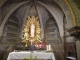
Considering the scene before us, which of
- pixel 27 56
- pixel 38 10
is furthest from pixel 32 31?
pixel 27 56

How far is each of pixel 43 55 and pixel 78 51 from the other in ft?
5.85

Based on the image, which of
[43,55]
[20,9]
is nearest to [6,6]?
[20,9]

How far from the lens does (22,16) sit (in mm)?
9406

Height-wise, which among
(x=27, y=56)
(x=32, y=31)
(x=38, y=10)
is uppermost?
(x=38, y=10)

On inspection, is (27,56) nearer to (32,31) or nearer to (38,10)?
(32,31)

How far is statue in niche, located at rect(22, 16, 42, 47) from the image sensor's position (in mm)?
8844

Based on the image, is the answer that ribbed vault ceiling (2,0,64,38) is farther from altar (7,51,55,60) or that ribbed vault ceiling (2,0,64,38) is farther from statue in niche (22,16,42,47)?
altar (7,51,55,60)

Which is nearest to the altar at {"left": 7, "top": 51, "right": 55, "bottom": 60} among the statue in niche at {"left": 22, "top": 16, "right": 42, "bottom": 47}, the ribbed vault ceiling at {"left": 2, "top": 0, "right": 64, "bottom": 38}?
the statue in niche at {"left": 22, "top": 16, "right": 42, "bottom": 47}

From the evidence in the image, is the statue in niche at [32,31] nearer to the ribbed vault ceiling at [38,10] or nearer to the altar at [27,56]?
the ribbed vault ceiling at [38,10]

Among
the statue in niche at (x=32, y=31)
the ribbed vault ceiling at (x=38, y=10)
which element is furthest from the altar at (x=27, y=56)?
the ribbed vault ceiling at (x=38, y=10)

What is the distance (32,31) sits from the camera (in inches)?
352

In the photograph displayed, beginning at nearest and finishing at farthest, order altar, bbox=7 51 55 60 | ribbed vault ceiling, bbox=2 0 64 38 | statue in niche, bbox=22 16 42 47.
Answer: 1. altar, bbox=7 51 55 60
2. ribbed vault ceiling, bbox=2 0 64 38
3. statue in niche, bbox=22 16 42 47

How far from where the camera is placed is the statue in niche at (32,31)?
8.84 metres

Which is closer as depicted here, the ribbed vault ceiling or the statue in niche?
the ribbed vault ceiling
